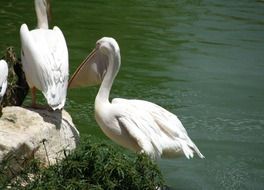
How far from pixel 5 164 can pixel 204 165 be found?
2902mm

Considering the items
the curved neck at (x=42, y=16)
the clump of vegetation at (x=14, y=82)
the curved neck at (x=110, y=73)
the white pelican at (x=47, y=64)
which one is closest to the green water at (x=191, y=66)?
the curved neck at (x=110, y=73)

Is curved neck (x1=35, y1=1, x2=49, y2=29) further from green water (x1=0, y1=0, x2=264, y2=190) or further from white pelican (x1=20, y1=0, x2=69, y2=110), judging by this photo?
green water (x1=0, y1=0, x2=264, y2=190)

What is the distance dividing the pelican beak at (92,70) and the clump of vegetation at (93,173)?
2136 mm

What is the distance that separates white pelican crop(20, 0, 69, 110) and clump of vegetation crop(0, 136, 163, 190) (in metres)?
1.15

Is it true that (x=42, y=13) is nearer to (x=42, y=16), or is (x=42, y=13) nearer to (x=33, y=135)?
(x=42, y=16)

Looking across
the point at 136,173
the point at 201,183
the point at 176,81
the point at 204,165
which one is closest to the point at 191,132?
the point at 204,165

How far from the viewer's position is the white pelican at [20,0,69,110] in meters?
5.63

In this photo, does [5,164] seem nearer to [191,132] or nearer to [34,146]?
[34,146]

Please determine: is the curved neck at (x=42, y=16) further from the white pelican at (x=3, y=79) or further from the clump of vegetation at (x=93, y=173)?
the clump of vegetation at (x=93, y=173)

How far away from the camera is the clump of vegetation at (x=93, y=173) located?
4297mm

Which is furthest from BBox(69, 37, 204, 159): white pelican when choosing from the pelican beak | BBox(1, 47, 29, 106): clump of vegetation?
BBox(1, 47, 29, 106): clump of vegetation

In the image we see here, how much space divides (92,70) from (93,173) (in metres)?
2.44

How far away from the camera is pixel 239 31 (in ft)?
44.5

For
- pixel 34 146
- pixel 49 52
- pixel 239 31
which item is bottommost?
pixel 239 31
